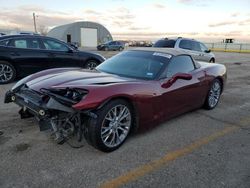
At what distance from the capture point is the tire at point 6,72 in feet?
24.4

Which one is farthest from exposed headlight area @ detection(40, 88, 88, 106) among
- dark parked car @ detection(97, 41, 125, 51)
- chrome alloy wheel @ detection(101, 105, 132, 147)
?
dark parked car @ detection(97, 41, 125, 51)

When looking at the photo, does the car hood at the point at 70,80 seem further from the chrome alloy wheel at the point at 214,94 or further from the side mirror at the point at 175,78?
the chrome alloy wheel at the point at 214,94

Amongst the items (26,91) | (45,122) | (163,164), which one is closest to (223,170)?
(163,164)

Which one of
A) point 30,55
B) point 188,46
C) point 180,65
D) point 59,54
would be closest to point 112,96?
point 180,65

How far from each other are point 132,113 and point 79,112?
86cm

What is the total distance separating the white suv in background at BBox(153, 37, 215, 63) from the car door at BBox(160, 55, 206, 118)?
5562 millimetres

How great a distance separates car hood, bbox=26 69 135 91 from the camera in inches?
134

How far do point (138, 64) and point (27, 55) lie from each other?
4.67 m

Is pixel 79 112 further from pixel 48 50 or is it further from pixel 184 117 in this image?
pixel 48 50

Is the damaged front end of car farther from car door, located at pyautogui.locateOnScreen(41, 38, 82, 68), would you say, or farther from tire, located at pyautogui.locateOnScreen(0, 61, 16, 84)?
car door, located at pyautogui.locateOnScreen(41, 38, 82, 68)

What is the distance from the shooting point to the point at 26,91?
146 inches

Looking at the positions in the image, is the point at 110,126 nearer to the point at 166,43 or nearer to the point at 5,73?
the point at 5,73

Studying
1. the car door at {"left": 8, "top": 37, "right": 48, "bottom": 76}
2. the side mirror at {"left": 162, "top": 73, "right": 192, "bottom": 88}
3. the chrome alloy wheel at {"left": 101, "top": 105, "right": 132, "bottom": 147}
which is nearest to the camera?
the chrome alloy wheel at {"left": 101, "top": 105, "right": 132, "bottom": 147}

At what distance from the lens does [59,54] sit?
8.27 m
